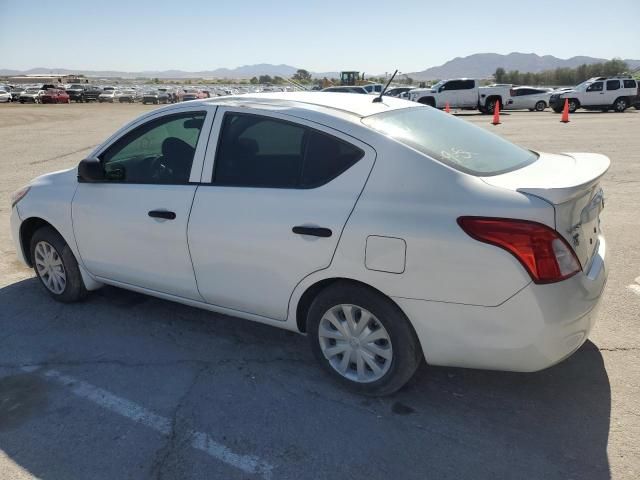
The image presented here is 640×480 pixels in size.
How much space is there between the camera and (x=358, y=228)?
9.22 feet

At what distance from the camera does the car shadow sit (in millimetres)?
2602

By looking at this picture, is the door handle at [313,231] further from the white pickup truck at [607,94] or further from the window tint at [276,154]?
the white pickup truck at [607,94]

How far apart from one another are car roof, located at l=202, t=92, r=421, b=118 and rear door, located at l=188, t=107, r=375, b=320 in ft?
0.34

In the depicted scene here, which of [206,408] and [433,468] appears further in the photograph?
[206,408]

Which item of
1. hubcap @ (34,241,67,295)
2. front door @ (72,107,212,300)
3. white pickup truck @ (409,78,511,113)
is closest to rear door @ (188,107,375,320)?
front door @ (72,107,212,300)

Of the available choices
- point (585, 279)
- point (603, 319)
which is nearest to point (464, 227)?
point (585, 279)

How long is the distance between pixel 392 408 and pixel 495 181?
4.59ft

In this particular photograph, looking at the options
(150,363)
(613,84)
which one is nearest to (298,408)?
(150,363)

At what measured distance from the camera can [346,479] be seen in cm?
249

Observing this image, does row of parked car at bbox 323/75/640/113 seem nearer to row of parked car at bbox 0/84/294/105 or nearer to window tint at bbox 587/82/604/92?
window tint at bbox 587/82/604/92

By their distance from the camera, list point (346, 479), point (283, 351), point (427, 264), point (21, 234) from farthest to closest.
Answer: point (21, 234) < point (283, 351) < point (427, 264) < point (346, 479)

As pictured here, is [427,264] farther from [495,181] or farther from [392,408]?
[392,408]

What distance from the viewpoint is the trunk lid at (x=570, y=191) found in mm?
2553

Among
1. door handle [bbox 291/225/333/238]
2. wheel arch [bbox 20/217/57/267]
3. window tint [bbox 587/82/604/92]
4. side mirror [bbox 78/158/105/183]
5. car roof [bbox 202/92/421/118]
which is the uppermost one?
window tint [bbox 587/82/604/92]
